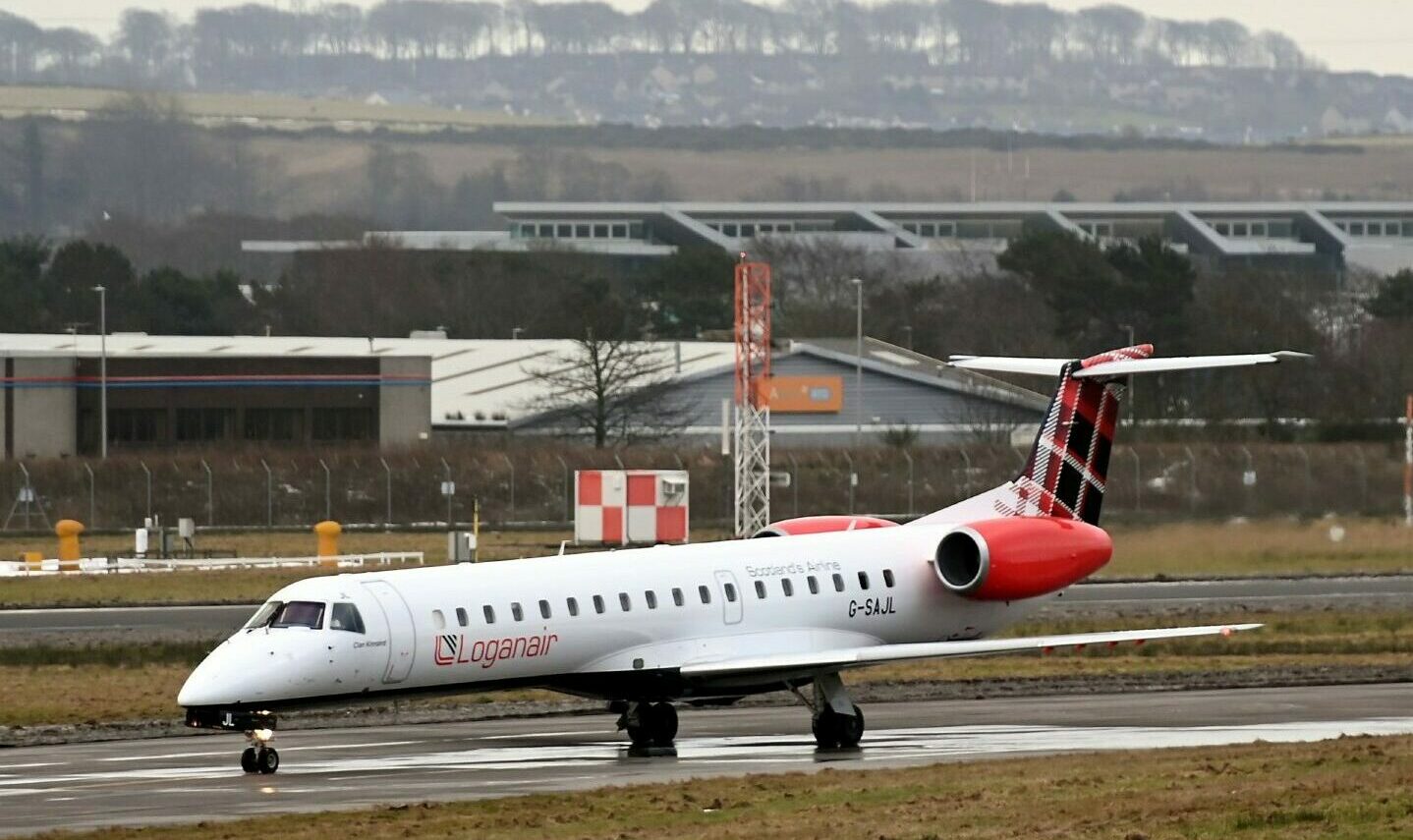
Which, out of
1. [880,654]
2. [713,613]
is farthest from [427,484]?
[880,654]

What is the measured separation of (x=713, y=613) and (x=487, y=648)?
3.23 metres

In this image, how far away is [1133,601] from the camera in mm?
54031

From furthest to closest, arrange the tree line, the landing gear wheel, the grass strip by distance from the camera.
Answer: the tree line → the landing gear wheel → the grass strip

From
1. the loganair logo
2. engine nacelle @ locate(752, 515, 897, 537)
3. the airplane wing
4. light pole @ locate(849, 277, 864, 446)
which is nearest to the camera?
the loganair logo

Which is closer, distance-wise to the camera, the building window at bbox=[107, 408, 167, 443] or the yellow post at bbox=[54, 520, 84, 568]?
the yellow post at bbox=[54, 520, 84, 568]

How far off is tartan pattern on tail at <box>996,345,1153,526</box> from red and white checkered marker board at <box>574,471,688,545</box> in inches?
1348

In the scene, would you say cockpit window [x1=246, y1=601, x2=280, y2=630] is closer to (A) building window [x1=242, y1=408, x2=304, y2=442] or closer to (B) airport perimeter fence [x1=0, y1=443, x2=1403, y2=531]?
(B) airport perimeter fence [x1=0, y1=443, x2=1403, y2=531]

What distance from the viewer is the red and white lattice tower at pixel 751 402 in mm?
69688

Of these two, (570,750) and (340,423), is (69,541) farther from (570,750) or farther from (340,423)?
(570,750)

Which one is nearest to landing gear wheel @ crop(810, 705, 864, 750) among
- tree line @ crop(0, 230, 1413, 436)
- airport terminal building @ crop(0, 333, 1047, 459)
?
tree line @ crop(0, 230, 1413, 436)

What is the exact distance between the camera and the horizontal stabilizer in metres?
33.5

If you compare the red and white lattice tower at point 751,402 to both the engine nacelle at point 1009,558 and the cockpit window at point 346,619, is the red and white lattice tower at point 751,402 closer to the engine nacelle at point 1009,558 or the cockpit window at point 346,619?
the engine nacelle at point 1009,558

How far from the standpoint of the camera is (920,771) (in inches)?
1045

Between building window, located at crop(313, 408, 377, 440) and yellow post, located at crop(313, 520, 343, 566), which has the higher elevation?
building window, located at crop(313, 408, 377, 440)
